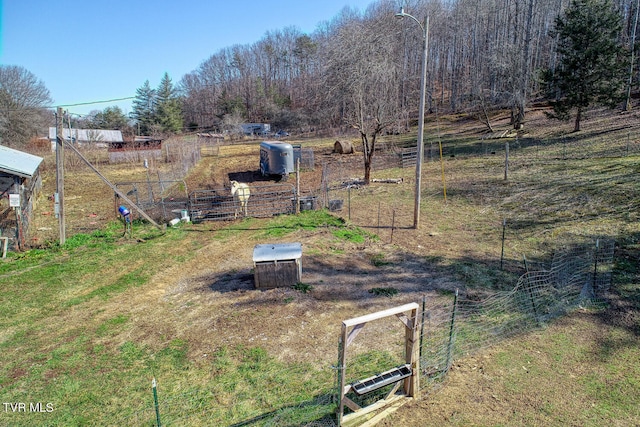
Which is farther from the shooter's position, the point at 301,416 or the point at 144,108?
the point at 144,108

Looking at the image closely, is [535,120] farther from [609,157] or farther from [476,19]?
[476,19]

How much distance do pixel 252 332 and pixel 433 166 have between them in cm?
1936

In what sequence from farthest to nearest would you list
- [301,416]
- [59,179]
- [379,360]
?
[59,179] → [379,360] → [301,416]

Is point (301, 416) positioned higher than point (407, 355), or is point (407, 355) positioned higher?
point (407, 355)

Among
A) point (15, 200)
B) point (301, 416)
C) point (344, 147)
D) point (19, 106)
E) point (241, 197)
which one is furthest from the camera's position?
point (19, 106)

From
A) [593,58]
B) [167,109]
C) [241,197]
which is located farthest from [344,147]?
[167,109]

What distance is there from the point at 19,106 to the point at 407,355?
5107cm

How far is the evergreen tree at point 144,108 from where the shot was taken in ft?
212

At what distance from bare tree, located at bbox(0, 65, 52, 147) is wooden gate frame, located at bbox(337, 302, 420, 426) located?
45073 mm

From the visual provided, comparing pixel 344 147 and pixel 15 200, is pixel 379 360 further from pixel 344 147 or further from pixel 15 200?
pixel 344 147

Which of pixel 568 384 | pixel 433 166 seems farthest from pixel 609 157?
pixel 568 384

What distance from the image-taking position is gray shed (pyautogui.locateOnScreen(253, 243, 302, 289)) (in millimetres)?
8344

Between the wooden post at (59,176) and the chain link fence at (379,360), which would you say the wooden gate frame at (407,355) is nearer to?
the chain link fence at (379,360)

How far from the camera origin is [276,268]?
329 inches
